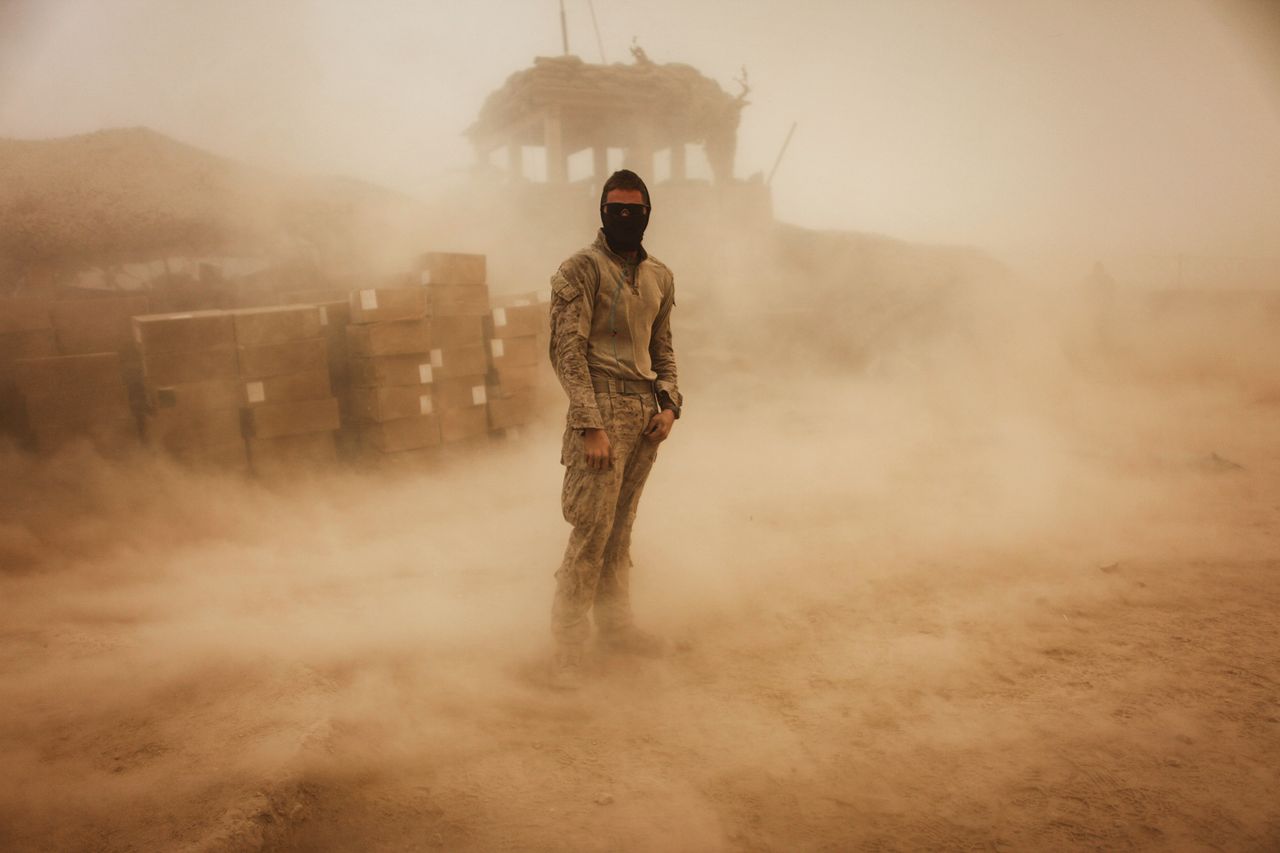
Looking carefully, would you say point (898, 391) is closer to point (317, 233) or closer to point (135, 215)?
point (317, 233)

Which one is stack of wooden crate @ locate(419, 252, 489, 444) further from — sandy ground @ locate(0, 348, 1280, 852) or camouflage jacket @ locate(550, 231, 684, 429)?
camouflage jacket @ locate(550, 231, 684, 429)

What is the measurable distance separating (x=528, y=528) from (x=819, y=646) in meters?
2.33

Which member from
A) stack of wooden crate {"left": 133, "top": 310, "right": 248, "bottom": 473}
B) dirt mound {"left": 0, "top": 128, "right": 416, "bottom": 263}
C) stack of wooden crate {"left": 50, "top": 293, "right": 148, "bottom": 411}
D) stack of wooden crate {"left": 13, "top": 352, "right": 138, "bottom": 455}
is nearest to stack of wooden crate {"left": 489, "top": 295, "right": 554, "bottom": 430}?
stack of wooden crate {"left": 133, "top": 310, "right": 248, "bottom": 473}

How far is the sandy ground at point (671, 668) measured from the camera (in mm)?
2086

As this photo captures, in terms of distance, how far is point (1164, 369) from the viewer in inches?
384

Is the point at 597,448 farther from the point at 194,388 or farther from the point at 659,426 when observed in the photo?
the point at 194,388

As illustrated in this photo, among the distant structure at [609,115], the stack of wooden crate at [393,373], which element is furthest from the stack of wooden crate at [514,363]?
the distant structure at [609,115]

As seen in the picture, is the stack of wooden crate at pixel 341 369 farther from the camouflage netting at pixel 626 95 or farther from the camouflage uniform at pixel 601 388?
the camouflage netting at pixel 626 95

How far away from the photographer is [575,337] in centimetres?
266

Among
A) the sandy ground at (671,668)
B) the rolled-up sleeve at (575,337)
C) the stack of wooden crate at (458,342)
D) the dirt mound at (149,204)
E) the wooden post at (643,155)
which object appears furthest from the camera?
the wooden post at (643,155)

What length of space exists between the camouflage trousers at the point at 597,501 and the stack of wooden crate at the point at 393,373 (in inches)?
143

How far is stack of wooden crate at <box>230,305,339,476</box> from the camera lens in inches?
219

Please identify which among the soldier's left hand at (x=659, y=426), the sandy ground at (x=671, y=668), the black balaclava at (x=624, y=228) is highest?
the black balaclava at (x=624, y=228)

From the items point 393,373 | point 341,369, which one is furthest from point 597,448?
point 341,369
